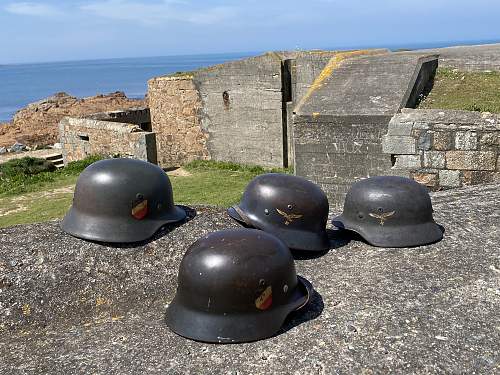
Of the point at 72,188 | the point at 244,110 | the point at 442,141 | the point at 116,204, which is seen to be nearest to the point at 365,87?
the point at 442,141

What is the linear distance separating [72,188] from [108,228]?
1080 centimetres

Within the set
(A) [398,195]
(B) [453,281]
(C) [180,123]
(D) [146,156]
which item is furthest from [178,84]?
(B) [453,281]

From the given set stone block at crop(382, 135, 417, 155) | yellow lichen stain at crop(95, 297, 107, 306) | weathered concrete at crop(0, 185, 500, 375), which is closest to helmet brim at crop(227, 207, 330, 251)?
weathered concrete at crop(0, 185, 500, 375)

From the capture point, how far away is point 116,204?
195 inches

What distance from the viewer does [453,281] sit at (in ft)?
14.7

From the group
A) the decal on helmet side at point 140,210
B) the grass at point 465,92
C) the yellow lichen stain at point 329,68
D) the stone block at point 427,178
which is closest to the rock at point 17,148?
the yellow lichen stain at point 329,68

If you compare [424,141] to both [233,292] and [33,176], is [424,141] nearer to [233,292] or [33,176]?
[233,292]

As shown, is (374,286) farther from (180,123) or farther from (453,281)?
(180,123)

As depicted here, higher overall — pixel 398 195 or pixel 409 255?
pixel 398 195

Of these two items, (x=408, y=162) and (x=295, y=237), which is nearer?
(x=295, y=237)

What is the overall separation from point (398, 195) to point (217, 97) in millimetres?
11945

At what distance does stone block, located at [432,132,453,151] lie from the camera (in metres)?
7.79

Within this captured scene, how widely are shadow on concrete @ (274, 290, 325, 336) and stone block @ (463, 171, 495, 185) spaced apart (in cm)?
444

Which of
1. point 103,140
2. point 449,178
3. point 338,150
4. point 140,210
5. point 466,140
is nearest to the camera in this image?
point 140,210
